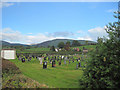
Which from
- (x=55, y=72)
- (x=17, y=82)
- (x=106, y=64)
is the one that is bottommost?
(x=17, y=82)

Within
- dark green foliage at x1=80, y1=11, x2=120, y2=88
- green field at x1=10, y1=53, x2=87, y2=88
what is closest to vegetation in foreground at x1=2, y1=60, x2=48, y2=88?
green field at x1=10, y1=53, x2=87, y2=88

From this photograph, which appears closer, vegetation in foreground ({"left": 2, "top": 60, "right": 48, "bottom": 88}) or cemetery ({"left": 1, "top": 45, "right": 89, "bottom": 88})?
vegetation in foreground ({"left": 2, "top": 60, "right": 48, "bottom": 88})

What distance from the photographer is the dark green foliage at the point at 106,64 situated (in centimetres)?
1084

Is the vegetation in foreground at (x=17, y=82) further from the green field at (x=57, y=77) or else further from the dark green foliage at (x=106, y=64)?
the dark green foliage at (x=106, y=64)

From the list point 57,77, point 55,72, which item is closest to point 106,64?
point 57,77

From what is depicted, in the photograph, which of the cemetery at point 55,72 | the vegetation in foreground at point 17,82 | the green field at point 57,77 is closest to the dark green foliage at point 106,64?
the cemetery at point 55,72

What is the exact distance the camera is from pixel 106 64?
11.4 m

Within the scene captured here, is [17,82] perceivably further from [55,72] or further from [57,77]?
[55,72]

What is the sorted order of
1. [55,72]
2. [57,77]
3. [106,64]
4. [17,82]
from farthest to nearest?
1. [55,72]
2. [57,77]
3. [17,82]
4. [106,64]

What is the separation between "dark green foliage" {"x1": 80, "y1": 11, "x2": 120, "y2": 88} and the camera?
10844 mm

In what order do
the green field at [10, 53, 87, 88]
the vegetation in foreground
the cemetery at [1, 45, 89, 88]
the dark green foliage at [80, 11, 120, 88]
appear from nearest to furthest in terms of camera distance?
the dark green foliage at [80, 11, 120, 88], the vegetation in foreground, the green field at [10, 53, 87, 88], the cemetery at [1, 45, 89, 88]

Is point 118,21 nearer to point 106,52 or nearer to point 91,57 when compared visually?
point 106,52

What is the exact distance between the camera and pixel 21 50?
193 ft

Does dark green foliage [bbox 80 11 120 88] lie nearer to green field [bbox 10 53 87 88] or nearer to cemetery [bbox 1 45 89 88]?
cemetery [bbox 1 45 89 88]
